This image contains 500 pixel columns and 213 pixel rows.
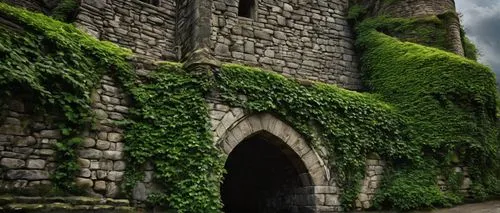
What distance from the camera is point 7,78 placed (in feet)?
15.9

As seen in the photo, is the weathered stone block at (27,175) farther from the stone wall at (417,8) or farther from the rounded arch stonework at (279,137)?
the stone wall at (417,8)

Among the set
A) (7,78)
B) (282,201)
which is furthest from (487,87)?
(7,78)

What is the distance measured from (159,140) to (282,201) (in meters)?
3.70

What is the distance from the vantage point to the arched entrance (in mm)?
8008

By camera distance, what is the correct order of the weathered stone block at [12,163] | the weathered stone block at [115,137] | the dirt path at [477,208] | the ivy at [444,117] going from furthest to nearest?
the ivy at [444,117]
the dirt path at [477,208]
the weathered stone block at [115,137]
the weathered stone block at [12,163]

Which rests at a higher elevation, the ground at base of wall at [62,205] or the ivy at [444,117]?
the ivy at [444,117]

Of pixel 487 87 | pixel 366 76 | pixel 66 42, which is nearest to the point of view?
pixel 66 42

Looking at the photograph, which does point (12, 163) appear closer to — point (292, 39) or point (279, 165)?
point (279, 165)

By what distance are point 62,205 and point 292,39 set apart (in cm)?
772

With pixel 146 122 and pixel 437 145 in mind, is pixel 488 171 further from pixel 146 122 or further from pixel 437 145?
pixel 146 122

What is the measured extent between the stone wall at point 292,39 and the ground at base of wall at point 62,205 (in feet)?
16.8

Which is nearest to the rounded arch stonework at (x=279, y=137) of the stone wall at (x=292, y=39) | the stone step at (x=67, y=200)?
the stone step at (x=67, y=200)

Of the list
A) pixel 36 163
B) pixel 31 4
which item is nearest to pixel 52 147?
pixel 36 163

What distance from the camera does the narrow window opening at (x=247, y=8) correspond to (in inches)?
424
